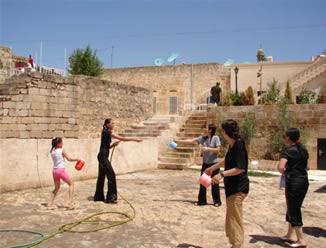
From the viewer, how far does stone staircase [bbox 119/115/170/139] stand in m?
15.9

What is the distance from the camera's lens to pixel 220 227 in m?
5.33

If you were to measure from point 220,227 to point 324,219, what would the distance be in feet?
6.58

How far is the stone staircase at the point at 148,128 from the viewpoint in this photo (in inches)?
627

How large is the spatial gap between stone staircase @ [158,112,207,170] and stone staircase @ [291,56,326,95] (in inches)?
300

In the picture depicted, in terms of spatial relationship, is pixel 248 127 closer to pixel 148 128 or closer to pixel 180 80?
pixel 148 128

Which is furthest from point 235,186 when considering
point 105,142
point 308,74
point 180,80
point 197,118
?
point 180,80

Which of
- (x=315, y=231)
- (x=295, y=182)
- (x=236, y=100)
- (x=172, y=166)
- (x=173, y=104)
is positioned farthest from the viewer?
(x=173, y=104)

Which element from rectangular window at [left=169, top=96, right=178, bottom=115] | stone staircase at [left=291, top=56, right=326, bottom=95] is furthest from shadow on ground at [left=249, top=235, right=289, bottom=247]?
rectangular window at [left=169, top=96, right=178, bottom=115]

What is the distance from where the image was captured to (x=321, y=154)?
1409cm

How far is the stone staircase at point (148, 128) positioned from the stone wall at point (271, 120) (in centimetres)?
239

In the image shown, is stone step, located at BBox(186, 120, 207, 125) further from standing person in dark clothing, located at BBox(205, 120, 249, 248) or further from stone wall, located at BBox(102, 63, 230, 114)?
standing person in dark clothing, located at BBox(205, 120, 249, 248)

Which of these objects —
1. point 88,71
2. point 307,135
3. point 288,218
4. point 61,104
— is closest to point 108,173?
point 288,218

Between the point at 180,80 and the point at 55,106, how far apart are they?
14.1 meters

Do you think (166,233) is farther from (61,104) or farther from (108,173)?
(61,104)
